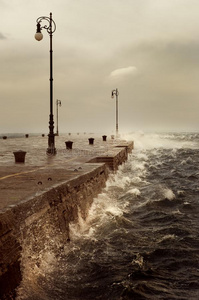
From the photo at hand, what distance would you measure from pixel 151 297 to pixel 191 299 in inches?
24.2

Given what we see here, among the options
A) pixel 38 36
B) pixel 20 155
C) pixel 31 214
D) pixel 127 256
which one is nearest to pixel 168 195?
pixel 127 256

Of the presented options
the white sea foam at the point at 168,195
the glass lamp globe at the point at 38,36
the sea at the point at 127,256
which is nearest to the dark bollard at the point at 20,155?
the sea at the point at 127,256

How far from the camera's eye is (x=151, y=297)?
473 cm

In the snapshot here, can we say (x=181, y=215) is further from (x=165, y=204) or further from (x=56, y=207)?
(x=56, y=207)

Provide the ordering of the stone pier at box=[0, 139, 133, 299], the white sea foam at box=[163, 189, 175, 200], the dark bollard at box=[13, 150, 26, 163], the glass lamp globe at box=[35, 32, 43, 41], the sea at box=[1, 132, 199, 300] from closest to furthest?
the stone pier at box=[0, 139, 133, 299] < the sea at box=[1, 132, 199, 300] < the white sea foam at box=[163, 189, 175, 200] < the dark bollard at box=[13, 150, 26, 163] < the glass lamp globe at box=[35, 32, 43, 41]

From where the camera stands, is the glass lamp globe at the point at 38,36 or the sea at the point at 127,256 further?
the glass lamp globe at the point at 38,36

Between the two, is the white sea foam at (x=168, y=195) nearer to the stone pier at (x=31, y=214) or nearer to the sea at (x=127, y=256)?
the sea at (x=127, y=256)

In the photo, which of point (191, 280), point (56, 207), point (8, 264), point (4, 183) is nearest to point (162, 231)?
point (191, 280)

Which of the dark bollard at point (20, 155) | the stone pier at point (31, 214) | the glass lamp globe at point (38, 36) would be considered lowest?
the stone pier at point (31, 214)

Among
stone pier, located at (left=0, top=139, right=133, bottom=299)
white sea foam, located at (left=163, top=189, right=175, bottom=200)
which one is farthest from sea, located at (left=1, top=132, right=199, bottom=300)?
white sea foam, located at (left=163, top=189, right=175, bottom=200)

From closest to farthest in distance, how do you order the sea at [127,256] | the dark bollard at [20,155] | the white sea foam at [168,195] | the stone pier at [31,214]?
1. the stone pier at [31,214]
2. the sea at [127,256]
3. the white sea foam at [168,195]
4. the dark bollard at [20,155]

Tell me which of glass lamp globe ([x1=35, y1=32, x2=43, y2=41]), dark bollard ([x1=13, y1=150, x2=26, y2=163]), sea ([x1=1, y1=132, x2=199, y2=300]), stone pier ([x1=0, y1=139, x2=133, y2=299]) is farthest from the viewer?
glass lamp globe ([x1=35, y1=32, x2=43, y2=41])

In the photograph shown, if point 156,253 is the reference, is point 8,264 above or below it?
above

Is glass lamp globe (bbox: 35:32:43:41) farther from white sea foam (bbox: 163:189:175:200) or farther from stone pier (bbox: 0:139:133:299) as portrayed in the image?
white sea foam (bbox: 163:189:175:200)
